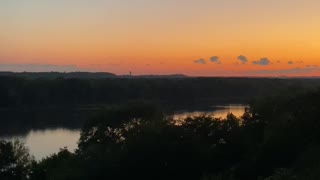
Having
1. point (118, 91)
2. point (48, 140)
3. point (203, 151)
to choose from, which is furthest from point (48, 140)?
point (118, 91)

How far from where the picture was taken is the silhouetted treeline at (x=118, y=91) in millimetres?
74000

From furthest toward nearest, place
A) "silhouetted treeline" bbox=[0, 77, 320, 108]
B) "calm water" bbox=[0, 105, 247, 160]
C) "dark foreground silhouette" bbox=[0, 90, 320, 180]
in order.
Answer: "silhouetted treeline" bbox=[0, 77, 320, 108]
"calm water" bbox=[0, 105, 247, 160]
"dark foreground silhouette" bbox=[0, 90, 320, 180]

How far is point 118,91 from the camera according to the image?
Result: 8344cm

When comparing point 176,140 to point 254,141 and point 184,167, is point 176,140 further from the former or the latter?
point 254,141

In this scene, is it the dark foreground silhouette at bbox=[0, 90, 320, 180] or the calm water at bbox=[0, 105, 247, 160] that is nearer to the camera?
the dark foreground silhouette at bbox=[0, 90, 320, 180]

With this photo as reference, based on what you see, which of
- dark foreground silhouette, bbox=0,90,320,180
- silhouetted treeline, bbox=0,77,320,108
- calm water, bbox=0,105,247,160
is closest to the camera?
dark foreground silhouette, bbox=0,90,320,180

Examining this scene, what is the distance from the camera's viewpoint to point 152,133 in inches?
742

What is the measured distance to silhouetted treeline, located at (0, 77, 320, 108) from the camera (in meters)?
74.0

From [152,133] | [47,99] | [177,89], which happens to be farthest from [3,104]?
[152,133]

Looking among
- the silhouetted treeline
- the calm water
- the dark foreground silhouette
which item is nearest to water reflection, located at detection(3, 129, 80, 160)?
the calm water

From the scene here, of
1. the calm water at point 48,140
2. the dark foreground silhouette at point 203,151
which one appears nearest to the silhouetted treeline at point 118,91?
the calm water at point 48,140

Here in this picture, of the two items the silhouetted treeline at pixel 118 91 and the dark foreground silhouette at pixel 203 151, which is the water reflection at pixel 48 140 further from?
the silhouetted treeline at pixel 118 91

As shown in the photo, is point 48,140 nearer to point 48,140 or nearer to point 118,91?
point 48,140

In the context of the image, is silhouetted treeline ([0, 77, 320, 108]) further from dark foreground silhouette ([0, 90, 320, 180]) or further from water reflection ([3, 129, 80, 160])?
dark foreground silhouette ([0, 90, 320, 180])
